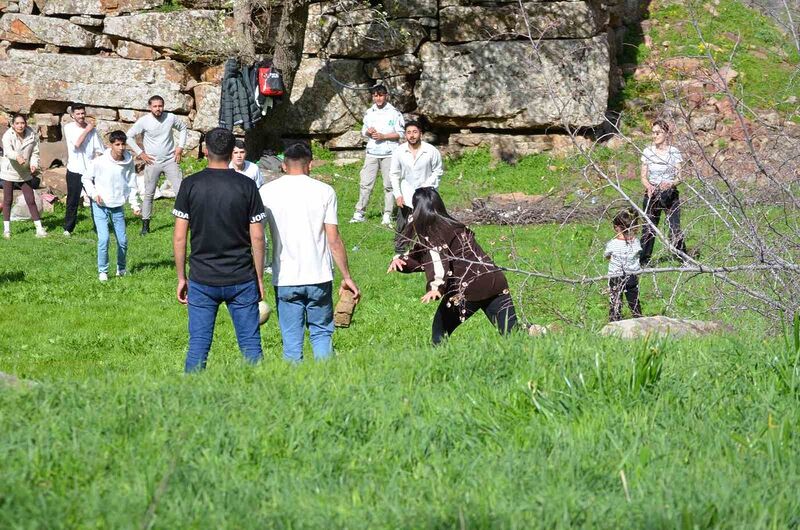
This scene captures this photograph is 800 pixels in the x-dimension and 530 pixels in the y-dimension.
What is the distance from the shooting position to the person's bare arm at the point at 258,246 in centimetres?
683

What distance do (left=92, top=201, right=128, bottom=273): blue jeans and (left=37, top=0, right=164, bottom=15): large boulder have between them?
25.9 ft

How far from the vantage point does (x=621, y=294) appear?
326 inches

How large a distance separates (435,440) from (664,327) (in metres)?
3.75

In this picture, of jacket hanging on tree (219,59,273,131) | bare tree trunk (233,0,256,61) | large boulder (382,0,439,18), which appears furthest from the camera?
large boulder (382,0,439,18)

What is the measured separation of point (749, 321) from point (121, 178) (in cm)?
732

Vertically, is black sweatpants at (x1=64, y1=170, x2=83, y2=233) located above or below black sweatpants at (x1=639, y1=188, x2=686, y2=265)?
below

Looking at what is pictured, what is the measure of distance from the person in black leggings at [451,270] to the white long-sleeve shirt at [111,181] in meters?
5.31

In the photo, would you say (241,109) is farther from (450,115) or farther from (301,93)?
(450,115)

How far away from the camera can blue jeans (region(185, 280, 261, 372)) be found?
6793 mm

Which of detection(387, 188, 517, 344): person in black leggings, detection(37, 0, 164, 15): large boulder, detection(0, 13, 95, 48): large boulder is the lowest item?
detection(387, 188, 517, 344): person in black leggings

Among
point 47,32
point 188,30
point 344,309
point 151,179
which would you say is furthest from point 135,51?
point 344,309

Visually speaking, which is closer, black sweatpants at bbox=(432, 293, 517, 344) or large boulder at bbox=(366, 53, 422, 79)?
black sweatpants at bbox=(432, 293, 517, 344)

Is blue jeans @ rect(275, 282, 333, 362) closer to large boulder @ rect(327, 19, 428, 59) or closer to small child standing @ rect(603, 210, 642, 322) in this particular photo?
small child standing @ rect(603, 210, 642, 322)

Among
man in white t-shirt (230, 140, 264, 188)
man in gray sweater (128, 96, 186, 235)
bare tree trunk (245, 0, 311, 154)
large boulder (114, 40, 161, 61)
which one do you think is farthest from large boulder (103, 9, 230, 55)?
man in white t-shirt (230, 140, 264, 188)
